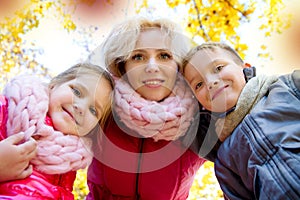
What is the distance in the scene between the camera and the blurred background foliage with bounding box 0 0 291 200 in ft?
5.42

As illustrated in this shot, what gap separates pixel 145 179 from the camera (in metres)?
1.04

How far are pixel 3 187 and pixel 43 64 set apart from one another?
0.96 m

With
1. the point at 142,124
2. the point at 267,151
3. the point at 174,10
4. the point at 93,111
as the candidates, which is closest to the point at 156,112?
the point at 142,124

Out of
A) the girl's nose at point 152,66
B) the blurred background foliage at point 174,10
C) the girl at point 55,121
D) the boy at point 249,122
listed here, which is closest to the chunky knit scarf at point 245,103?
the boy at point 249,122

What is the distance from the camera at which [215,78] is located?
0.97 m

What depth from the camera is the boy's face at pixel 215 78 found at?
958 mm

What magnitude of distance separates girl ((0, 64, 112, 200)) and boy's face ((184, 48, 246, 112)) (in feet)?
0.85

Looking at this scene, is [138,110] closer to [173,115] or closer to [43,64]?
[173,115]

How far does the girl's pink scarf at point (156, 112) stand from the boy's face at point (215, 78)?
43 mm

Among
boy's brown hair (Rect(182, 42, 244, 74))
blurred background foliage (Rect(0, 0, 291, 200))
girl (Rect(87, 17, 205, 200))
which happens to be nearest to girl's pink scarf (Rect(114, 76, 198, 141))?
girl (Rect(87, 17, 205, 200))

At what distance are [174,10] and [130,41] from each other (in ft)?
2.21

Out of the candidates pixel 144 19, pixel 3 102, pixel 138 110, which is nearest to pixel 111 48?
pixel 144 19

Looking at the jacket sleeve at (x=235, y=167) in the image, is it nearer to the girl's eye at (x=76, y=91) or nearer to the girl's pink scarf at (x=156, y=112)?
the girl's pink scarf at (x=156, y=112)

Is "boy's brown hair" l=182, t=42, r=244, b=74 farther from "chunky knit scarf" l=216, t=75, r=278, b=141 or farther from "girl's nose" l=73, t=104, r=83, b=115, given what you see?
"girl's nose" l=73, t=104, r=83, b=115
